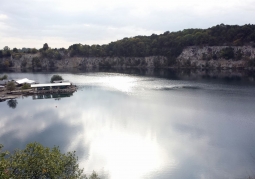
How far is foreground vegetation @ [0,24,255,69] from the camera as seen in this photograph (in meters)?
121

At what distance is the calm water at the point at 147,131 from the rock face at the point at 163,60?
62.7m

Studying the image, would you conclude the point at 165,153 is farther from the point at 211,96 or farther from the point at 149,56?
the point at 149,56

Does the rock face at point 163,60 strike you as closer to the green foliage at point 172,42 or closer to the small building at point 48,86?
the green foliage at point 172,42

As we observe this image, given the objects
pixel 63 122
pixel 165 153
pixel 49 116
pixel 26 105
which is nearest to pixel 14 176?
pixel 165 153

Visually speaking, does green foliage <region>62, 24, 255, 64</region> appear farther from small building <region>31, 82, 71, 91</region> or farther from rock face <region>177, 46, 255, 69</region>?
small building <region>31, 82, 71, 91</region>

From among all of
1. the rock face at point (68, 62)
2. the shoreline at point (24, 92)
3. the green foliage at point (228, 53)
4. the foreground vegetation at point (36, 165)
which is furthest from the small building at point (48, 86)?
the rock face at point (68, 62)

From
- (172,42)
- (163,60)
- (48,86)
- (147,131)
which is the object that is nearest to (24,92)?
(48,86)

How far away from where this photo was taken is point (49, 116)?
47500 millimetres

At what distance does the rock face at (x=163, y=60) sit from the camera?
392 ft

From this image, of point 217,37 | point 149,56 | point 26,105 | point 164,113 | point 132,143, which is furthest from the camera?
point 149,56

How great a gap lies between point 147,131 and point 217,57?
102 m

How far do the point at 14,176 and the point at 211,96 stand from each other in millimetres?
53237

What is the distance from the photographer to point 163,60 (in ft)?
481

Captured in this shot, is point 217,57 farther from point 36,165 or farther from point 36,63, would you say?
point 36,165
